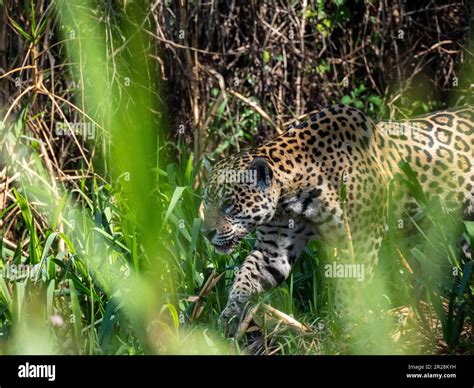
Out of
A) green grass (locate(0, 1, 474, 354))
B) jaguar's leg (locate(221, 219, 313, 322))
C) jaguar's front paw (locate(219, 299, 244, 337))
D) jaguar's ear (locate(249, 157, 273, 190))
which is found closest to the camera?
green grass (locate(0, 1, 474, 354))

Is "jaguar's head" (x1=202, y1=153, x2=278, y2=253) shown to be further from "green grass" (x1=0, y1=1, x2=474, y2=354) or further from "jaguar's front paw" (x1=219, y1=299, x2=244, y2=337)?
"jaguar's front paw" (x1=219, y1=299, x2=244, y2=337)

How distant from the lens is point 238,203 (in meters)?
4.48

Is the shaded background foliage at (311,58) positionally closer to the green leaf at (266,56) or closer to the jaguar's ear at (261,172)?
the green leaf at (266,56)

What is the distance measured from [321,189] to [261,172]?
38 centimetres

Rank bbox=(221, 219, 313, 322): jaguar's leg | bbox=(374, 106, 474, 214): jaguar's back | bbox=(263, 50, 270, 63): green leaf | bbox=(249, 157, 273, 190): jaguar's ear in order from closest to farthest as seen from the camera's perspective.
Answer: bbox=(249, 157, 273, 190): jaguar's ear < bbox=(221, 219, 313, 322): jaguar's leg < bbox=(374, 106, 474, 214): jaguar's back < bbox=(263, 50, 270, 63): green leaf

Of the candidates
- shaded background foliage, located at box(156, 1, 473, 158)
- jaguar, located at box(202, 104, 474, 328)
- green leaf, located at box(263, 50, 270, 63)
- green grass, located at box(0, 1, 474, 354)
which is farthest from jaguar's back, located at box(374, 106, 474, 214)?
green leaf, located at box(263, 50, 270, 63)

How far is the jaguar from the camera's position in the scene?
4480 mm

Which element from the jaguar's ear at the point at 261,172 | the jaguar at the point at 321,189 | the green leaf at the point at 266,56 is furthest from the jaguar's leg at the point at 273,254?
the green leaf at the point at 266,56

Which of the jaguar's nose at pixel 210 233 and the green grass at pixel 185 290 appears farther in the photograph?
the jaguar's nose at pixel 210 233

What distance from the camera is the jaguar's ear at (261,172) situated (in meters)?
4.43

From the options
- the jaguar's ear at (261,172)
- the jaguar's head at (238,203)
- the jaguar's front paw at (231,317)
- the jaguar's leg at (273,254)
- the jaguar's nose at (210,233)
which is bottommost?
the jaguar's front paw at (231,317)

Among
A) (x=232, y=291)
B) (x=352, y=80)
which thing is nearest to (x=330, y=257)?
(x=232, y=291)

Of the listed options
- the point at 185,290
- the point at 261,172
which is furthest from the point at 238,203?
the point at 185,290

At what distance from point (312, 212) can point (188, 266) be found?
2.61 feet
